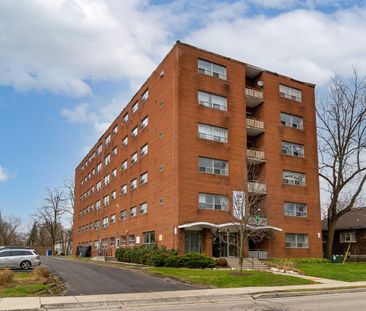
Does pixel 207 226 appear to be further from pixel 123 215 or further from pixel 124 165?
pixel 124 165

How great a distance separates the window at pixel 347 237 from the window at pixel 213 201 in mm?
22627

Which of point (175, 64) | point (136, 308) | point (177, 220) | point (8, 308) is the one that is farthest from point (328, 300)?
point (175, 64)

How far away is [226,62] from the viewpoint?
4009cm

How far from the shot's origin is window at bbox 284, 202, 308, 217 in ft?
135

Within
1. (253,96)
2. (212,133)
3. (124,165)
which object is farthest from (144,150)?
(253,96)

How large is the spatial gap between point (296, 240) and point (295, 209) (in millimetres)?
2877

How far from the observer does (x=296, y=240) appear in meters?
41.0

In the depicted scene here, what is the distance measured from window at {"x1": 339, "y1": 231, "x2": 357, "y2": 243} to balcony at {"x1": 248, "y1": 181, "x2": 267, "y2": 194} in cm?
1863

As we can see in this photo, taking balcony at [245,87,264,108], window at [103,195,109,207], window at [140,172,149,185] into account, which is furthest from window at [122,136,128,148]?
balcony at [245,87,264,108]

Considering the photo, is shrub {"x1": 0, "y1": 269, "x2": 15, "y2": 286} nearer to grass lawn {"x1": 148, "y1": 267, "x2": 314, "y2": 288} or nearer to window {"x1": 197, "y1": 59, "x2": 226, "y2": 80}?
grass lawn {"x1": 148, "y1": 267, "x2": 314, "y2": 288}

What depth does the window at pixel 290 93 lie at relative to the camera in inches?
1734

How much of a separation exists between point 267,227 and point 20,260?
1910 centimetres

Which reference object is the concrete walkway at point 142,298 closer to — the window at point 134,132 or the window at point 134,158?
the window at point 134,158

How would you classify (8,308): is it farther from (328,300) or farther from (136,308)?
(328,300)
